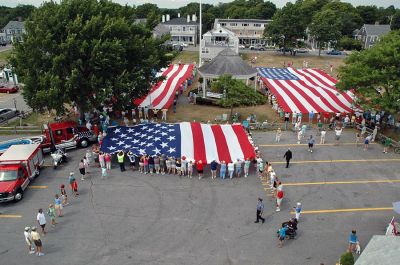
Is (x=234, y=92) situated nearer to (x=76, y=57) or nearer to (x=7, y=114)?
(x=76, y=57)

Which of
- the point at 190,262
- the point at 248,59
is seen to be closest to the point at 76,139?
the point at 190,262

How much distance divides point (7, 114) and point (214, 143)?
20668mm

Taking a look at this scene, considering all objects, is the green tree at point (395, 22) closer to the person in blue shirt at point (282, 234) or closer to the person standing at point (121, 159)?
the person standing at point (121, 159)

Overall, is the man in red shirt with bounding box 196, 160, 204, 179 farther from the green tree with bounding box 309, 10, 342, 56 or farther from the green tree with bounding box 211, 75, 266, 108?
the green tree with bounding box 309, 10, 342, 56

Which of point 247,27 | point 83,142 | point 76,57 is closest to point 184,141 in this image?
point 83,142

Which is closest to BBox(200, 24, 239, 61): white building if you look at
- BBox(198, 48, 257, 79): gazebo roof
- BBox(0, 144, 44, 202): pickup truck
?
BBox(198, 48, 257, 79): gazebo roof

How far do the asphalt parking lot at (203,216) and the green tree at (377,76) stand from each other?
522cm

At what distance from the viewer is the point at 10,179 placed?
1834 centimetres

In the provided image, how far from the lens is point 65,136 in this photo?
80.1 feet

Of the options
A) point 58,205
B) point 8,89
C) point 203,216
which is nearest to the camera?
point 58,205

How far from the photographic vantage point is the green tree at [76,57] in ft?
78.3

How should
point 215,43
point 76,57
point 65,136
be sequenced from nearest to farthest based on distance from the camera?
point 65,136
point 76,57
point 215,43

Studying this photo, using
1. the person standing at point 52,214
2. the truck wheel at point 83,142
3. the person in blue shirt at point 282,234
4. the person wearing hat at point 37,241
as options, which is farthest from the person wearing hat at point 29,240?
the truck wheel at point 83,142

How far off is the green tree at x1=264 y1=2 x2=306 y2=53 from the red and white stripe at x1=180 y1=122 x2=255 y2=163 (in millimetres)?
45919
